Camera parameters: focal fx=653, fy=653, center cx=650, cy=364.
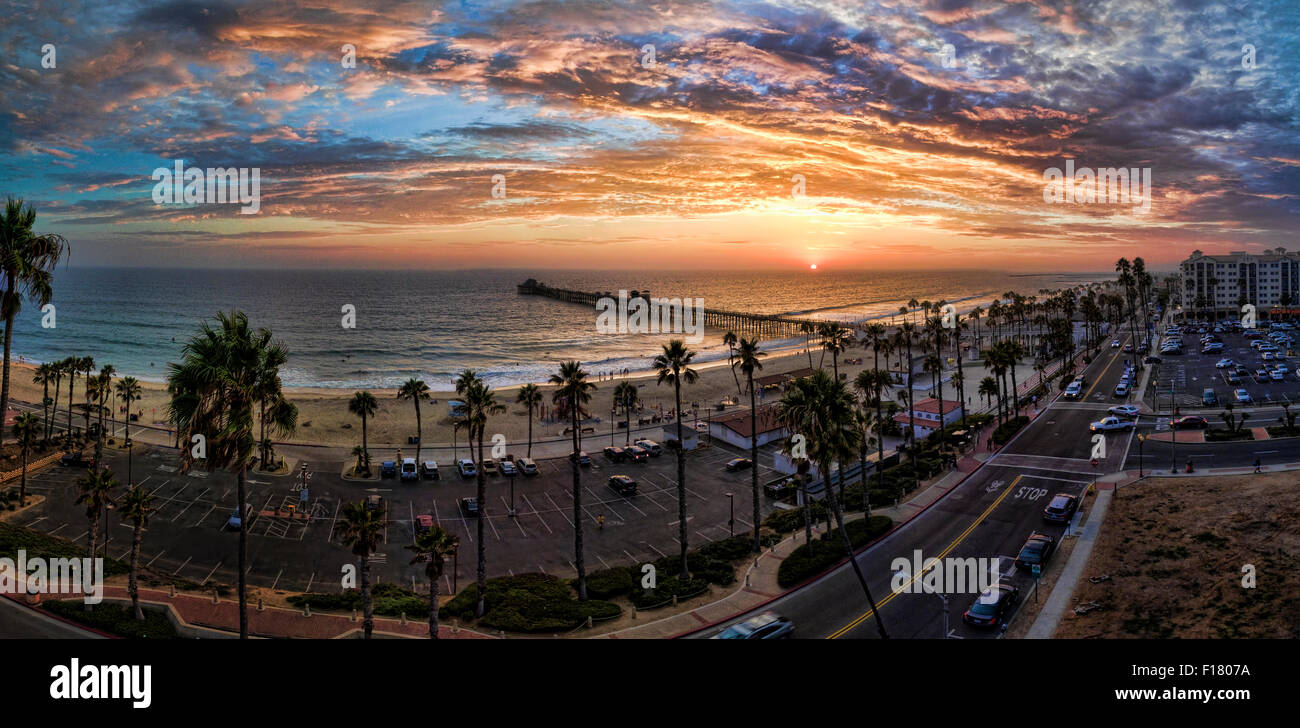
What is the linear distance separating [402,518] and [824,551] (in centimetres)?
2938

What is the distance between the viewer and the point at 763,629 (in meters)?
27.0

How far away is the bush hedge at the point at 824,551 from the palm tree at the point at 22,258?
34669 mm

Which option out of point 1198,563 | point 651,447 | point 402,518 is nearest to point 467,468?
point 402,518

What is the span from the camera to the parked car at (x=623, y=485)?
51688 mm

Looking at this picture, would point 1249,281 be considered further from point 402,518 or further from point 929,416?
point 402,518

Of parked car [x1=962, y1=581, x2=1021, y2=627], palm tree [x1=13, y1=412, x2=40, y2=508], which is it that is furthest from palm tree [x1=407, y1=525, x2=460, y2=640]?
palm tree [x1=13, y1=412, x2=40, y2=508]

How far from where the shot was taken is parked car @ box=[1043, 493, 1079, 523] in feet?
127

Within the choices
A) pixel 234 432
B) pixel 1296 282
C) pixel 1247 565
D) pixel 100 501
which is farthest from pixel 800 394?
pixel 1296 282

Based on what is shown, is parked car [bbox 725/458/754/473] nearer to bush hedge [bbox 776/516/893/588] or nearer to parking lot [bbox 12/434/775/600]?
parking lot [bbox 12/434/775/600]

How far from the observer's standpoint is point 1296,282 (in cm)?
17162

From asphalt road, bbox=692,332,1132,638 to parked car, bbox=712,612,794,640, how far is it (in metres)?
0.99
